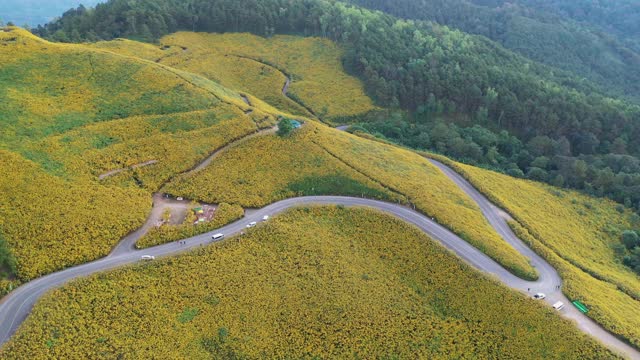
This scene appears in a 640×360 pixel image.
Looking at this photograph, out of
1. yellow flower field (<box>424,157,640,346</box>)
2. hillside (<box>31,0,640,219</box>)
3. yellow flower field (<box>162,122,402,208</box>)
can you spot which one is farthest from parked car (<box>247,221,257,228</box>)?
hillside (<box>31,0,640,219</box>)

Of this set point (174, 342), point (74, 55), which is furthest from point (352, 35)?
point (174, 342)

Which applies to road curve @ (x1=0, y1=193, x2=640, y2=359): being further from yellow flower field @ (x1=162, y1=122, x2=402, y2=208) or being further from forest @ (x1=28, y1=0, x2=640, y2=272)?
forest @ (x1=28, y1=0, x2=640, y2=272)

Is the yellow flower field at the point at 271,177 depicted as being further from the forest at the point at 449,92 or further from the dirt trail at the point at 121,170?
the forest at the point at 449,92

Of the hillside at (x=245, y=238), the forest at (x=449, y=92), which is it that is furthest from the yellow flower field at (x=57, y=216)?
the forest at (x=449, y=92)

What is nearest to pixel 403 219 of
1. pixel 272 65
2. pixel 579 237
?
pixel 579 237

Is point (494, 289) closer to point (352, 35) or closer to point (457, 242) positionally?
point (457, 242)

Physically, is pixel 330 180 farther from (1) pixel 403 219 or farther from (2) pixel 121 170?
(2) pixel 121 170

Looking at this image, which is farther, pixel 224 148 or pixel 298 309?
pixel 224 148
